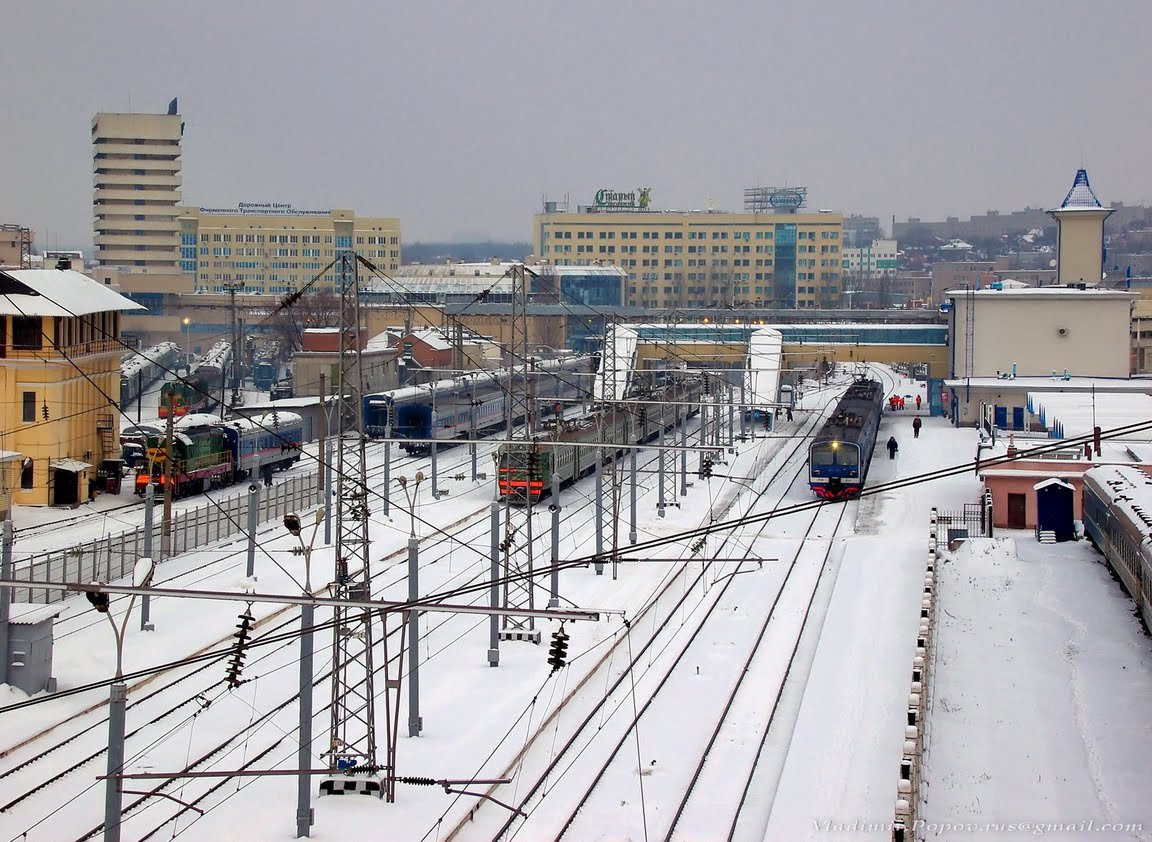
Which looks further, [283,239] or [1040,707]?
[283,239]

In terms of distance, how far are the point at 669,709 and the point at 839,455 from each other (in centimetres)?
1790

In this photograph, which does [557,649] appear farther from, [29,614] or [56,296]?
[56,296]

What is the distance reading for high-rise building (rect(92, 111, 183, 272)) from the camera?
11444 cm

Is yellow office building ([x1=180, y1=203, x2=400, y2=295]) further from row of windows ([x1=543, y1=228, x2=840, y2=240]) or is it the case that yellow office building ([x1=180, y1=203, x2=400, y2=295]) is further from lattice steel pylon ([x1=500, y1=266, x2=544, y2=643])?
lattice steel pylon ([x1=500, y1=266, x2=544, y2=643])

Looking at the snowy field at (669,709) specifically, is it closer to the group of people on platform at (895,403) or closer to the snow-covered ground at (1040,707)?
the snow-covered ground at (1040,707)

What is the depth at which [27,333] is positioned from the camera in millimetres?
32938

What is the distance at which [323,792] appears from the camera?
15562 mm

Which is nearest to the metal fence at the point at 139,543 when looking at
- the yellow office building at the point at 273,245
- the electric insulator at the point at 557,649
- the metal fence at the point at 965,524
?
the electric insulator at the point at 557,649

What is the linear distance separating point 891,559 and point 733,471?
48.1 feet

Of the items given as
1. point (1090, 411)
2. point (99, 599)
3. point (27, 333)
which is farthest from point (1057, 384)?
point (99, 599)

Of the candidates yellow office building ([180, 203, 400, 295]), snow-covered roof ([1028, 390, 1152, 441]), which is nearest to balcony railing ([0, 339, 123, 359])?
snow-covered roof ([1028, 390, 1152, 441])

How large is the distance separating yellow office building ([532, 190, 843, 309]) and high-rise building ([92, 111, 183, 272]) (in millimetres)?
29456

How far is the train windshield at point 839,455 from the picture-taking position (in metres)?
35.9

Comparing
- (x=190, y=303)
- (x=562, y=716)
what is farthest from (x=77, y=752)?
(x=190, y=303)
